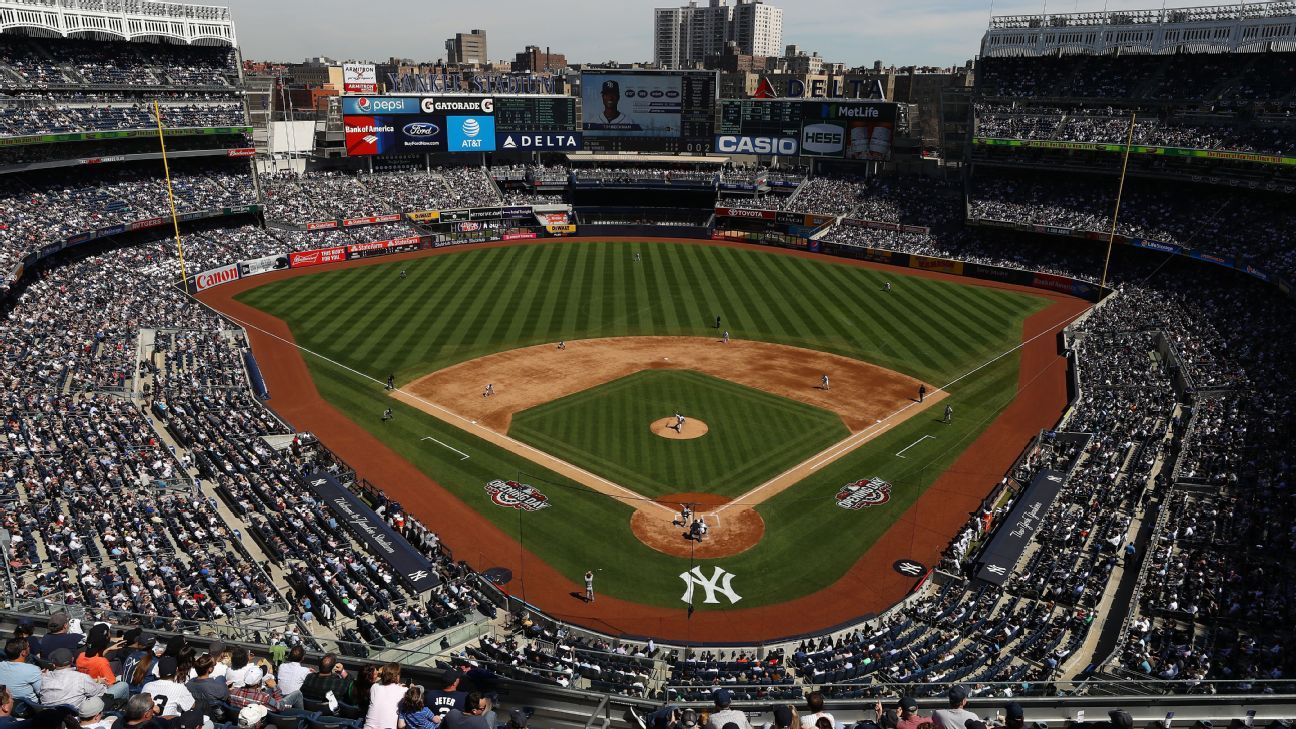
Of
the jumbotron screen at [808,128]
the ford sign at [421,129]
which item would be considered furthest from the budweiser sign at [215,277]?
the jumbotron screen at [808,128]

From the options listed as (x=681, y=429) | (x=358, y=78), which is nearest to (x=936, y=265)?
(x=681, y=429)

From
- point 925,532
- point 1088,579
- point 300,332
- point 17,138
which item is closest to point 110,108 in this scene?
point 17,138

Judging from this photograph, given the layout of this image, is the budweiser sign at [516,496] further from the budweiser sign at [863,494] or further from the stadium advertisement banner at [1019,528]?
the stadium advertisement banner at [1019,528]

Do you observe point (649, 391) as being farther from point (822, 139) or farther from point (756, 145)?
point (756, 145)

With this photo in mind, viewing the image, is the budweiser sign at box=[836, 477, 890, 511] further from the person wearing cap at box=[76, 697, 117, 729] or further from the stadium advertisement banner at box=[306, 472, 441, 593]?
the person wearing cap at box=[76, 697, 117, 729]

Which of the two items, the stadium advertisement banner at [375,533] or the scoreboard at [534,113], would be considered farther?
the scoreboard at [534,113]

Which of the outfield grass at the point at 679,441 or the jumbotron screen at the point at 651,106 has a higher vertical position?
the jumbotron screen at the point at 651,106

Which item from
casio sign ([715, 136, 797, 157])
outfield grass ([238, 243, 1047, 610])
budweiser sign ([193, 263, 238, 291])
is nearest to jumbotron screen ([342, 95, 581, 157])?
casio sign ([715, 136, 797, 157])
